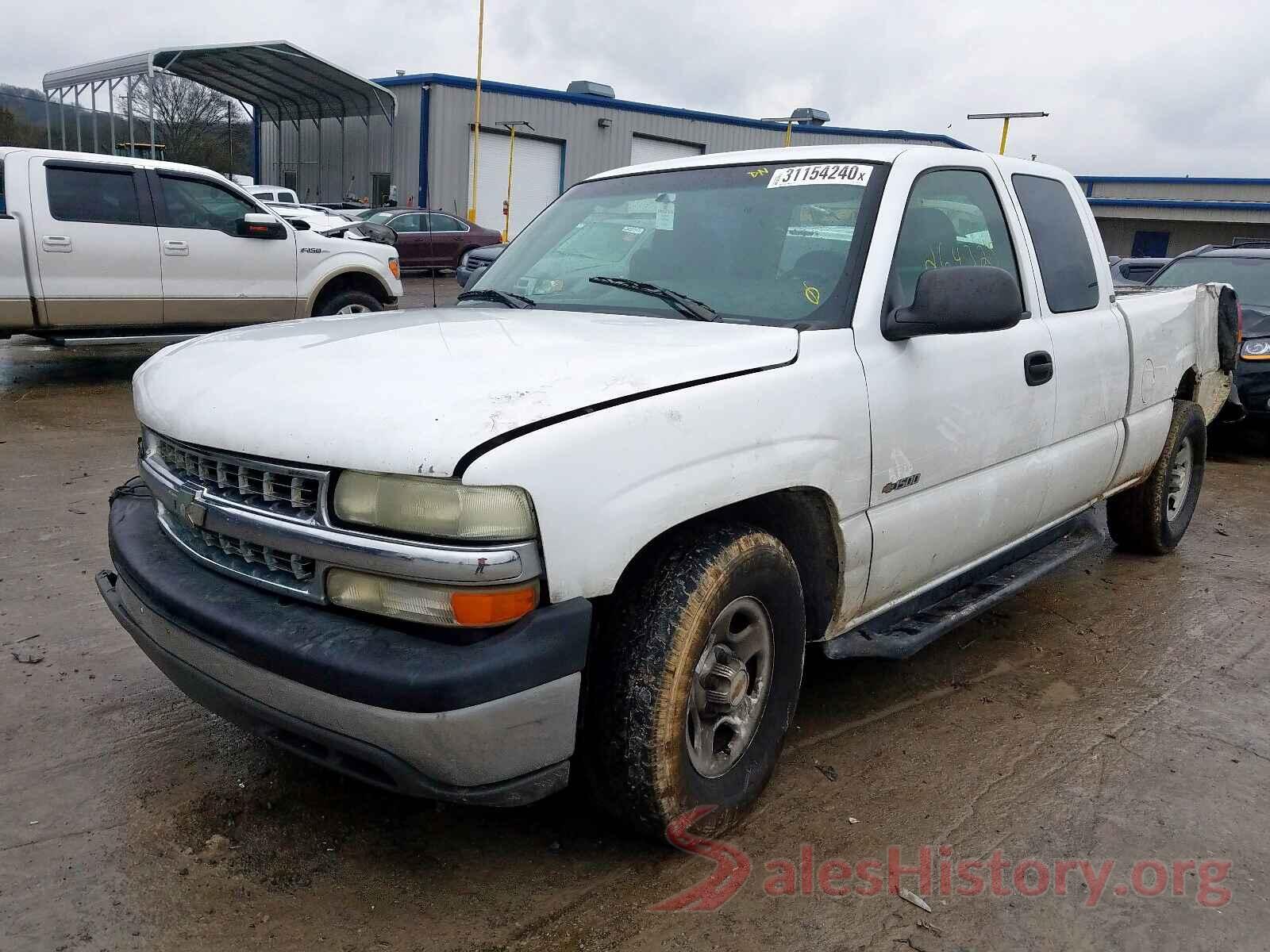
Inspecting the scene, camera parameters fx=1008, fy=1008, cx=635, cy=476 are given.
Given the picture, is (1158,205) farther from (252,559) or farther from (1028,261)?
(252,559)

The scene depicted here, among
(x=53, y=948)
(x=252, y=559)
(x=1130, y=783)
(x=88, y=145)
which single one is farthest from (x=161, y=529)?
(x=88, y=145)

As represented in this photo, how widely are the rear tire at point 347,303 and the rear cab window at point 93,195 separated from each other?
173 cm

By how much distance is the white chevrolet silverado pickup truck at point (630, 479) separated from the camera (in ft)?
6.61

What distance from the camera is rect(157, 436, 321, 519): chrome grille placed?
2150 millimetres

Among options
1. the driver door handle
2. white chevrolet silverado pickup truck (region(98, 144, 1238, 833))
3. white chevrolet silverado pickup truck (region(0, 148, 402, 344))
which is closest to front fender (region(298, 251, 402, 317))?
white chevrolet silverado pickup truck (region(0, 148, 402, 344))

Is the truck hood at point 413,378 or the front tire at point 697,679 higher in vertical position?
the truck hood at point 413,378

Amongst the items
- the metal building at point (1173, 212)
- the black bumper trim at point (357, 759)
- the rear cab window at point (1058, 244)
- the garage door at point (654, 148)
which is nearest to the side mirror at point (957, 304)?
the rear cab window at point (1058, 244)

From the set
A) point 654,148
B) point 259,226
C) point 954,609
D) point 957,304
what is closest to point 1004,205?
point 957,304

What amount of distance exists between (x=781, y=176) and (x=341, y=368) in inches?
64.5

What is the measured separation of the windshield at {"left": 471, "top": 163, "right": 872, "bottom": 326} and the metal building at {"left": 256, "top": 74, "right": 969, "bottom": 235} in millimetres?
27519

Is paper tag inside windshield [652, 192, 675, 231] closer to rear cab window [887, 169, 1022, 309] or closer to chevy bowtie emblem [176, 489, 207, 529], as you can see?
rear cab window [887, 169, 1022, 309]

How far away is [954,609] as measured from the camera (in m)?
3.36

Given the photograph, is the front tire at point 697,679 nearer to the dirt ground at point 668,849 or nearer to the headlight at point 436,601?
the dirt ground at point 668,849

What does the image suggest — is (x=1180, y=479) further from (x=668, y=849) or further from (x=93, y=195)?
(x=93, y=195)
